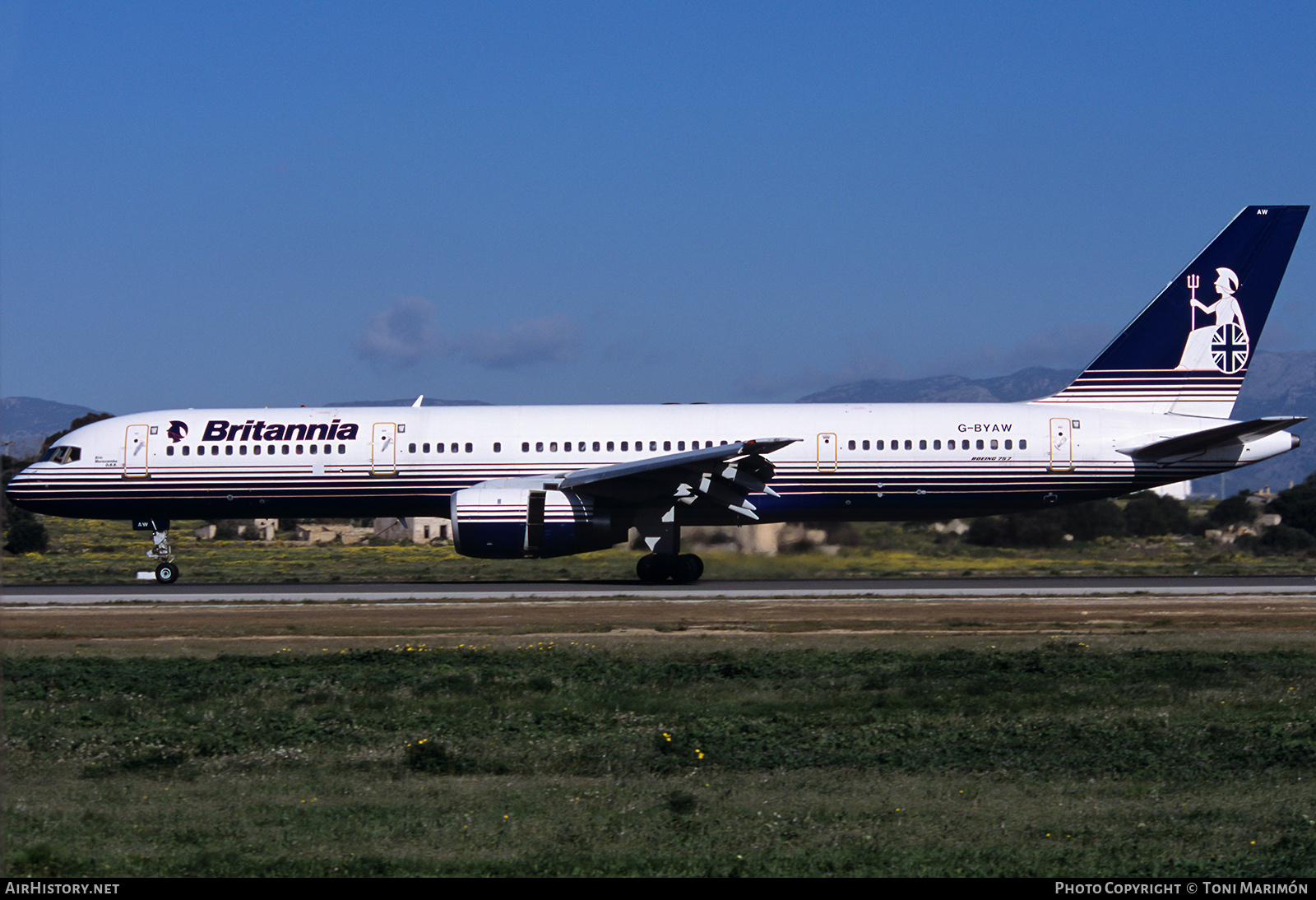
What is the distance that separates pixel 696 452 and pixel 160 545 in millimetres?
13769

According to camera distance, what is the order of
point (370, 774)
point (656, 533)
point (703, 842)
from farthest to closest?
point (656, 533), point (370, 774), point (703, 842)

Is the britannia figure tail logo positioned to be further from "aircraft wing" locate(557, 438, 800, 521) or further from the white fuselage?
"aircraft wing" locate(557, 438, 800, 521)

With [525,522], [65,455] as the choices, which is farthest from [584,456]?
[65,455]

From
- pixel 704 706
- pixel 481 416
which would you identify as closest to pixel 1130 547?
pixel 481 416

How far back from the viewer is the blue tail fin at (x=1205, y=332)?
28.5 m

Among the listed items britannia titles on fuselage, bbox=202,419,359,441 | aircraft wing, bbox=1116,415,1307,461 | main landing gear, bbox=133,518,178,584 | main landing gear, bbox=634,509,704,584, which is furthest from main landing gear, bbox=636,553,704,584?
main landing gear, bbox=133,518,178,584

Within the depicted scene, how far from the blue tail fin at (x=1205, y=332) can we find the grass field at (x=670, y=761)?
520 inches

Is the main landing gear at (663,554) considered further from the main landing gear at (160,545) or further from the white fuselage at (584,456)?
the main landing gear at (160,545)

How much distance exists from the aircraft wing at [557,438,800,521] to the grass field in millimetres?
9100

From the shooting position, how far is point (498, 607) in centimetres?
2231

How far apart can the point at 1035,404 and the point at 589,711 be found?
19.2m

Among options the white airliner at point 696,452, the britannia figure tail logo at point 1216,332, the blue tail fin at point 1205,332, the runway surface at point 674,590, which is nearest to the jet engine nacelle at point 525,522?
the white airliner at point 696,452

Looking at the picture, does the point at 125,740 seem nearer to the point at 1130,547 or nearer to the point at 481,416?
the point at 481,416

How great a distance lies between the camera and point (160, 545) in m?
29.0
